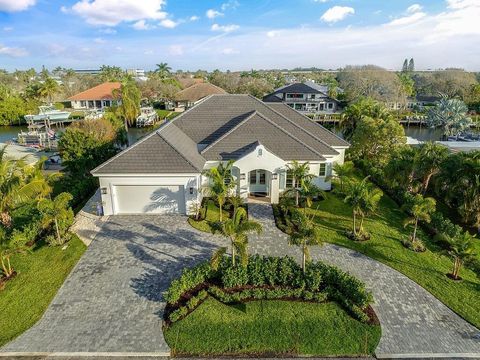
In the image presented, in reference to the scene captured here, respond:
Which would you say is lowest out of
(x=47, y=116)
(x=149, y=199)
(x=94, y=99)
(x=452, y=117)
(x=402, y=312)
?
(x=402, y=312)

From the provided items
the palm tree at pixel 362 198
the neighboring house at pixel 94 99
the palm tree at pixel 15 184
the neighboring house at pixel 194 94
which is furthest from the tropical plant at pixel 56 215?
the neighboring house at pixel 94 99

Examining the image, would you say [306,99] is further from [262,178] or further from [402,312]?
[402,312]

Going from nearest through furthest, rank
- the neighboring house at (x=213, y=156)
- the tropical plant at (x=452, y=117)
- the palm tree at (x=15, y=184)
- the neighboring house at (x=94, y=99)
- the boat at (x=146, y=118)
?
the palm tree at (x=15, y=184) < the neighboring house at (x=213, y=156) < the tropical plant at (x=452, y=117) < the boat at (x=146, y=118) < the neighboring house at (x=94, y=99)

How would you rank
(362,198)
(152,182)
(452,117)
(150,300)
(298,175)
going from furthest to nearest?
(452,117) → (298,175) → (152,182) → (362,198) → (150,300)

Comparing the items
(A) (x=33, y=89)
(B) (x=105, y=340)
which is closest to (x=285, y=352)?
(B) (x=105, y=340)

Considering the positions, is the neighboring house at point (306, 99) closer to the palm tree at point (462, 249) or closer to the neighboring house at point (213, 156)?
the neighboring house at point (213, 156)

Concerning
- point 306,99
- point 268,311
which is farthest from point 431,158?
point 306,99

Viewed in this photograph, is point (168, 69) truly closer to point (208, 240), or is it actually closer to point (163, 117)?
point (163, 117)
